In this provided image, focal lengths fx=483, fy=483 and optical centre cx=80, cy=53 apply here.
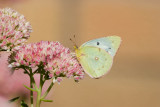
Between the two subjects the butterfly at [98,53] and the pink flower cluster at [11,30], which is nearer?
the pink flower cluster at [11,30]

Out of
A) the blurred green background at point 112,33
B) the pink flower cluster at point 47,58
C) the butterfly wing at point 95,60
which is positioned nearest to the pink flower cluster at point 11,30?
the pink flower cluster at point 47,58

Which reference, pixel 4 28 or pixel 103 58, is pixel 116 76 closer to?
pixel 103 58

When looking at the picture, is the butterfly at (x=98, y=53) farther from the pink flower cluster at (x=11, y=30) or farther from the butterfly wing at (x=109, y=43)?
the pink flower cluster at (x=11, y=30)

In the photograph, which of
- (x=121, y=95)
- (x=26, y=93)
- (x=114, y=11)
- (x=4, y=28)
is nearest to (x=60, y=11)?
(x=114, y=11)

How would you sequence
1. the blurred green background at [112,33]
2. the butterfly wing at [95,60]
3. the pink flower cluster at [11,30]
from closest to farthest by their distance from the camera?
the pink flower cluster at [11,30], the butterfly wing at [95,60], the blurred green background at [112,33]

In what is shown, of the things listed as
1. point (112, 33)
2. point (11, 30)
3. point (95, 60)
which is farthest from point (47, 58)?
point (112, 33)

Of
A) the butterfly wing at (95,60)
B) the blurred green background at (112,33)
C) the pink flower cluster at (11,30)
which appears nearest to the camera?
the pink flower cluster at (11,30)

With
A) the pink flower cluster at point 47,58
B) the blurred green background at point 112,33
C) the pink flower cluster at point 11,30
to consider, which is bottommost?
the blurred green background at point 112,33

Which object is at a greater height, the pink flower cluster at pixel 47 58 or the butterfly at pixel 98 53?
the pink flower cluster at pixel 47 58
